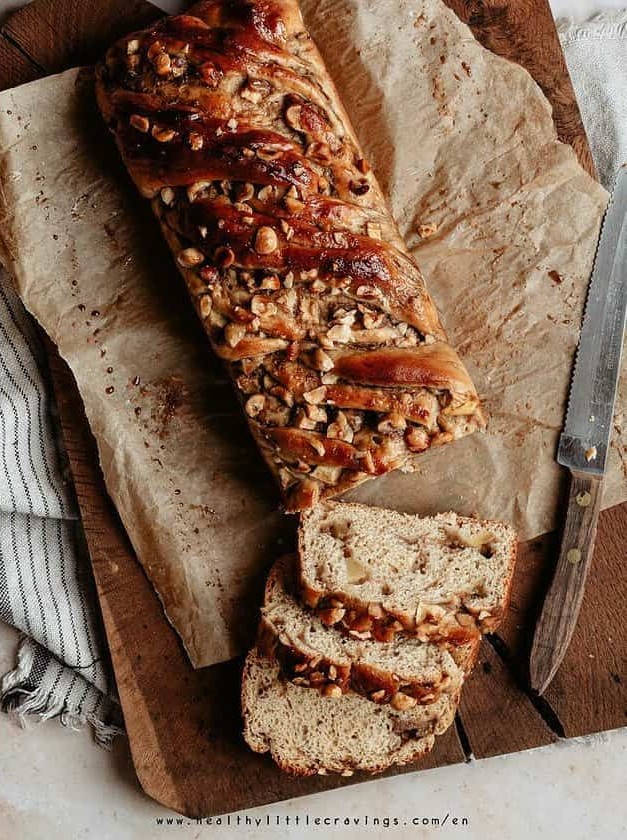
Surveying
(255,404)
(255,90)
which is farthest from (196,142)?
(255,404)

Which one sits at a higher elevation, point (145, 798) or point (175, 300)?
Result: point (175, 300)

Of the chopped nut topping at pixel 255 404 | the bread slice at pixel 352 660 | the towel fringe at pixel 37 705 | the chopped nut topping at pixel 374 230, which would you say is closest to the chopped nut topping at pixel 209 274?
the chopped nut topping at pixel 255 404

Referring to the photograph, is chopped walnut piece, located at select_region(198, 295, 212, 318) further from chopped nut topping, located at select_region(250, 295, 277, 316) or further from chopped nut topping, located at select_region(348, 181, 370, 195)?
chopped nut topping, located at select_region(348, 181, 370, 195)

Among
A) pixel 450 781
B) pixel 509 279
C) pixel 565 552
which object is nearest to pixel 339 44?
pixel 509 279

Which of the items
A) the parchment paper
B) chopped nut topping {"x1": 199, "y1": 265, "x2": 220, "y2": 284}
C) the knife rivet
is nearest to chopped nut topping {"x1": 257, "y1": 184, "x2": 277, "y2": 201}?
chopped nut topping {"x1": 199, "y1": 265, "x2": 220, "y2": 284}

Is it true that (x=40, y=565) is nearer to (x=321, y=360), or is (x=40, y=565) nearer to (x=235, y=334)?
(x=235, y=334)

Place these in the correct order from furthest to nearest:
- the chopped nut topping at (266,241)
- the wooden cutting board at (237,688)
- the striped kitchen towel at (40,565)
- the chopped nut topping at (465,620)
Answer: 1. the striped kitchen towel at (40,565)
2. the wooden cutting board at (237,688)
3. the chopped nut topping at (465,620)
4. the chopped nut topping at (266,241)

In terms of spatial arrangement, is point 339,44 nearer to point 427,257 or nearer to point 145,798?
point 427,257

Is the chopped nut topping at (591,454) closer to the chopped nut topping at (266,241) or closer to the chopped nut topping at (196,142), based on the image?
the chopped nut topping at (266,241)
